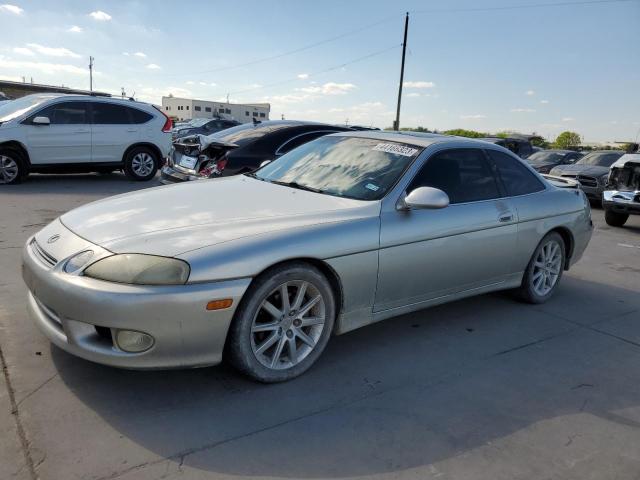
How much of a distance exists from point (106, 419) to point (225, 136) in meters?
6.06

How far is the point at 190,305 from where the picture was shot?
8.75ft

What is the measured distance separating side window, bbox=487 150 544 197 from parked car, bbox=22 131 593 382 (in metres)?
0.01

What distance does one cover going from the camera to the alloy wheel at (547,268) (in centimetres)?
480

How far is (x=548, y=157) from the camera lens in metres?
17.3

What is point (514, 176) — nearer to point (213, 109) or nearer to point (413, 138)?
point (413, 138)

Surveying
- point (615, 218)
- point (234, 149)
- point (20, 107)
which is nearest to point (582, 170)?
point (615, 218)

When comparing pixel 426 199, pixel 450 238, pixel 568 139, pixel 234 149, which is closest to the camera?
pixel 426 199

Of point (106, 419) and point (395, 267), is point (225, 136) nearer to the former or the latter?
point (395, 267)

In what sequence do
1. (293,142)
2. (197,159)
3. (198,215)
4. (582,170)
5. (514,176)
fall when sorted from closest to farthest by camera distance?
(198,215), (514,176), (197,159), (293,142), (582,170)

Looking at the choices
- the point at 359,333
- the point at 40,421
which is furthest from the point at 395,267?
the point at 40,421

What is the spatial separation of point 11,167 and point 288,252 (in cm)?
869

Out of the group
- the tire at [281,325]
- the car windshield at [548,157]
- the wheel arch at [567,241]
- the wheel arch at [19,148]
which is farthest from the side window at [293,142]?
the car windshield at [548,157]

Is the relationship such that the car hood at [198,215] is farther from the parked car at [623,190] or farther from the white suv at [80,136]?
the parked car at [623,190]

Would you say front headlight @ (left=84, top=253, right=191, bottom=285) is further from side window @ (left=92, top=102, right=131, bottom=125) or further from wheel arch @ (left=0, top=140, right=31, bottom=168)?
side window @ (left=92, top=102, right=131, bottom=125)
